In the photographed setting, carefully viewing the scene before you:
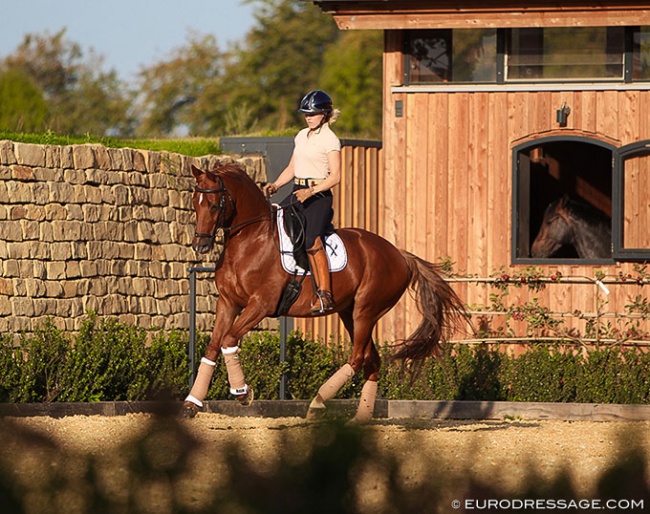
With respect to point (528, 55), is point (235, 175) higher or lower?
lower

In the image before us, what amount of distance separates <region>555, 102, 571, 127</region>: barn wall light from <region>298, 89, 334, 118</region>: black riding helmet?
5.25 metres

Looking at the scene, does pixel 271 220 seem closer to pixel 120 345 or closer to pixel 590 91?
pixel 120 345

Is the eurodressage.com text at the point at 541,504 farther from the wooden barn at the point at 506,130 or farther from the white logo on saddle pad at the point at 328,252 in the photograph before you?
the wooden barn at the point at 506,130

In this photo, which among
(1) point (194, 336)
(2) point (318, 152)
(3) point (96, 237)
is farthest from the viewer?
(3) point (96, 237)

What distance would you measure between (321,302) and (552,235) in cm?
605

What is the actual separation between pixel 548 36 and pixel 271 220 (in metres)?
6.25

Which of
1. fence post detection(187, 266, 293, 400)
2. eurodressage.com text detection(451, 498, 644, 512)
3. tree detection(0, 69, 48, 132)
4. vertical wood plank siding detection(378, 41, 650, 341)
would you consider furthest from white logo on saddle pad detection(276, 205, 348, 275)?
tree detection(0, 69, 48, 132)

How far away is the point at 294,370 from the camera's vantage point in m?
14.3

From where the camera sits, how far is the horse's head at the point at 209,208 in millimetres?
10406

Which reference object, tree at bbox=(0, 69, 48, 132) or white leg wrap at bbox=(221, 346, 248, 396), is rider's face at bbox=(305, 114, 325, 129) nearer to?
white leg wrap at bbox=(221, 346, 248, 396)

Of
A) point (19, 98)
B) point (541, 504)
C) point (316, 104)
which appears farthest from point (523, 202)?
point (19, 98)

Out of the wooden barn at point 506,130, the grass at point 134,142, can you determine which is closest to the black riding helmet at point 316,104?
the wooden barn at point 506,130

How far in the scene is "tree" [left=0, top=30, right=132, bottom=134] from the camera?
49.6m

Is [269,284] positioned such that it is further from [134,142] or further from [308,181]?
[134,142]
